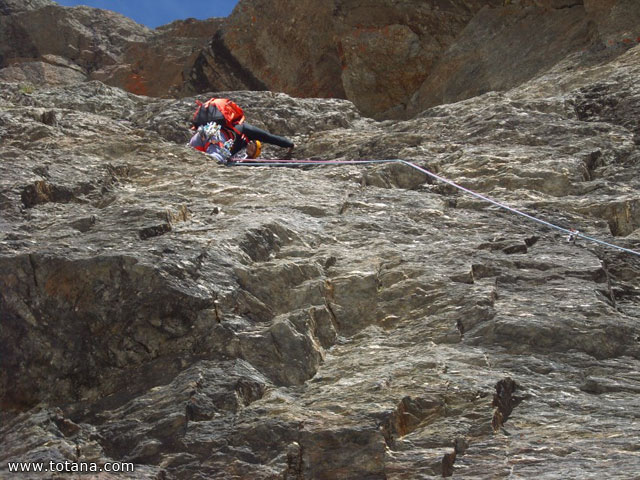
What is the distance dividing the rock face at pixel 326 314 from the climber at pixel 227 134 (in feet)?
2.51

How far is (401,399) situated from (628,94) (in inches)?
197

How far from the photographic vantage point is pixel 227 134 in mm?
8836

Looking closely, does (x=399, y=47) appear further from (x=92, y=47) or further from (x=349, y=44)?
(x=92, y=47)

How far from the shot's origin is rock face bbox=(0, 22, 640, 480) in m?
4.46

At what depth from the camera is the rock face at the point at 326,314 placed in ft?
14.6

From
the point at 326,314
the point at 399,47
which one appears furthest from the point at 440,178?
the point at 399,47

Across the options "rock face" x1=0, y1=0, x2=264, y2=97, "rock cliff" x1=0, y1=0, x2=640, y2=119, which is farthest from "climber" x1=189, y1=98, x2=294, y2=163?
"rock face" x1=0, y1=0, x2=264, y2=97

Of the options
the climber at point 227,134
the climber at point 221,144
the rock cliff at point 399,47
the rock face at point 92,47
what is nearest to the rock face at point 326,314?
the climber at point 221,144

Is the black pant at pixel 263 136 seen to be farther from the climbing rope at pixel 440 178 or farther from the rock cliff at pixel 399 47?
the rock cliff at pixel 399 47

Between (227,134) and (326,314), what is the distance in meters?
3.78

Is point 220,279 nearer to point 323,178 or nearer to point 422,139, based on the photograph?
point 323,178

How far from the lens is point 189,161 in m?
8.20

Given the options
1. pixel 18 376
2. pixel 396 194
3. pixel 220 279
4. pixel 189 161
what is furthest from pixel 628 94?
pixel 18 376

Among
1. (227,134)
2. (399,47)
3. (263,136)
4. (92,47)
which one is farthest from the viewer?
(92,47)
